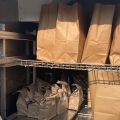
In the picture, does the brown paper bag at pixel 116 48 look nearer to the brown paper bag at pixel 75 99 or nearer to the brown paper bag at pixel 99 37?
the brown paper bag at pixel 99 37

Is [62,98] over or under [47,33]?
under

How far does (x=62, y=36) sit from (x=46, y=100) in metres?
0.44

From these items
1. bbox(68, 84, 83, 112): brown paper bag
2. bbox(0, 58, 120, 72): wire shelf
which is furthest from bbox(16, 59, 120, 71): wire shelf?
bbox(68, 84, 83, 112): brown paper bag

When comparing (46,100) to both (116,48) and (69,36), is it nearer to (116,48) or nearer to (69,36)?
(69,36)

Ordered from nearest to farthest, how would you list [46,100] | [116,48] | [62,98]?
[116,48] → [46,100] → [62,98]

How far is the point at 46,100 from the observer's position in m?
1.82

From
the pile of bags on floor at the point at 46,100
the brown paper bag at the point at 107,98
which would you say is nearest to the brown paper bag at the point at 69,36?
the brown paper bag at the point at 107,98

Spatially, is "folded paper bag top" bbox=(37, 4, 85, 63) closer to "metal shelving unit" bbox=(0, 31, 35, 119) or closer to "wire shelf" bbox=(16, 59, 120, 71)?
"wire shelf" bbox=(16, 59, 120, 71)

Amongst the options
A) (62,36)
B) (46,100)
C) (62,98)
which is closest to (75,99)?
(62,98)

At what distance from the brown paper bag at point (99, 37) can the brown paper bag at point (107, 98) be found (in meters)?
0.10

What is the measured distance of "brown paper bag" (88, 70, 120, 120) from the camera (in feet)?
5.14

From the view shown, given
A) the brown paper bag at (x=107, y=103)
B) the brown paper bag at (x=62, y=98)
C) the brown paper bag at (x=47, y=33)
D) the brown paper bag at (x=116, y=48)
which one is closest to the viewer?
the brown paper bag at (x=107, y=103)

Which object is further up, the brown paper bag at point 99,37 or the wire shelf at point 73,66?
the brown paper bag at point 99,37

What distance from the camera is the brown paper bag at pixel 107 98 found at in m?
1.57
